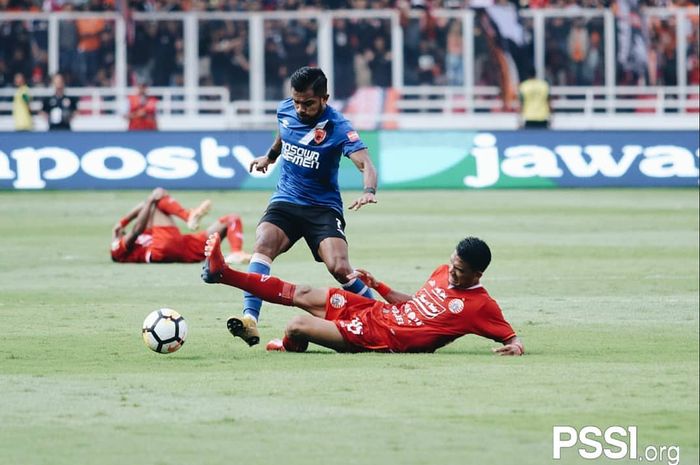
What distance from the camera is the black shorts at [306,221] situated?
11.6 meters

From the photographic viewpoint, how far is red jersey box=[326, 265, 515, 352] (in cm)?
1023

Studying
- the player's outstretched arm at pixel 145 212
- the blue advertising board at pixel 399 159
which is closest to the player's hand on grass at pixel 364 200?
the player's outstretched arm at pixel 145 212

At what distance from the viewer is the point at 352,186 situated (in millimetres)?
27812

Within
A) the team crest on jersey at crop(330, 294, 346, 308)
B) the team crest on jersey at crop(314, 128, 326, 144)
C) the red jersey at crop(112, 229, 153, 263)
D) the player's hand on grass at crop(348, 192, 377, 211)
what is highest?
the team crest on jersey at crop(314, 128, 326, 144)

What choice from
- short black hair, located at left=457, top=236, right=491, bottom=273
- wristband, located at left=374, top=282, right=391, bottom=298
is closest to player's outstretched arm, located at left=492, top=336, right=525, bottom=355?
short black hair, located at left=457, top=236, right=491, bottom=273

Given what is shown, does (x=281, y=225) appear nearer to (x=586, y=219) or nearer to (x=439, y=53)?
(x=586, y=219)

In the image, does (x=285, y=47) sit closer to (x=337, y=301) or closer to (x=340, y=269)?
(x=340, y=269)

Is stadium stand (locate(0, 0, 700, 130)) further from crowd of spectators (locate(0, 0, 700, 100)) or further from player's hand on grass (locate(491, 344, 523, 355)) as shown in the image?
player's hand on grass (locate(491, 344, 523, 355))

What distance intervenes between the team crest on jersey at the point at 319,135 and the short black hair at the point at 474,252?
76.2 inches

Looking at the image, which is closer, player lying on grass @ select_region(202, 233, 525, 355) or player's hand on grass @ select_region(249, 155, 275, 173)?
player lying on grass @ select_region(202, 233, 525, 355)

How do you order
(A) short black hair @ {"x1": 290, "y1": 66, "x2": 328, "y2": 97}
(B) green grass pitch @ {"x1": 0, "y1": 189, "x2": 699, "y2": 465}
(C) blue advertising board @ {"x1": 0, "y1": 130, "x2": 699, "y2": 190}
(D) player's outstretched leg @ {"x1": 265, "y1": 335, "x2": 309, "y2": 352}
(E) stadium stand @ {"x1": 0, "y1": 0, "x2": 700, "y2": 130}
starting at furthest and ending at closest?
(E) stadium stand @ {"x1": 0, "y1": 0, "x2": 700, "y2": 130} < (C) blue advertising board @ {"x1": 0, "y1": 130, "x2": 699, "y2": 190} < (A) short black hair @ {"x1": 290, "y1": 66, "x2": 328, "y2": 97} < (D) player's outstretched leg @ {"x1": 265, "y1": 335, "x2": 309, "y2": 352} < (B) green grass pitch @ {"x1": 0, "y1": 189, "x2": 699, "y2": 465}

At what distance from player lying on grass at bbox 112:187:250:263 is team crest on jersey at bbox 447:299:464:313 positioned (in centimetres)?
677

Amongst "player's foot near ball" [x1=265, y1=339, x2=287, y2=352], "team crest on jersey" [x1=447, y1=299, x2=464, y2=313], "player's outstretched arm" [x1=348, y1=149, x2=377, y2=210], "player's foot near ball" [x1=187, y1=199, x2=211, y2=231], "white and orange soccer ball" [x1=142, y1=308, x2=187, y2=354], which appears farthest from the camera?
"player's foot near ball" [x1=187, y1=199, x2=211, y2=231]

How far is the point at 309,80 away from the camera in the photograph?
11.2 m
